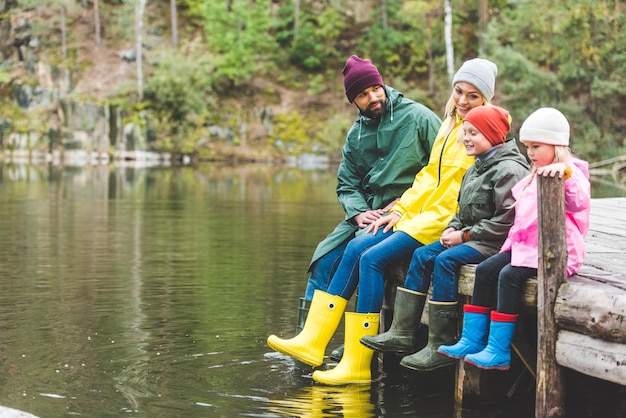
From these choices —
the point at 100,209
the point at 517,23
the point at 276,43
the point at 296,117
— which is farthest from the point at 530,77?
the point at 100,209

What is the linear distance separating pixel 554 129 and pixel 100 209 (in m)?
15.8

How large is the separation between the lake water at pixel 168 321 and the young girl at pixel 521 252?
56 cm

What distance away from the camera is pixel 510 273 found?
5.04 metres

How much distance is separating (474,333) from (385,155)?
1.89m

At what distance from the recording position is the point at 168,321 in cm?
824

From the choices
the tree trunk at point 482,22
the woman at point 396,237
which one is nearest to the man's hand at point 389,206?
the woman at point 396,237

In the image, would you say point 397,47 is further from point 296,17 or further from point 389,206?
point 389,206

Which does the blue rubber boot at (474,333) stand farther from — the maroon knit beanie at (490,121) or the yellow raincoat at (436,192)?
the maroon knit beanie at (490,121)

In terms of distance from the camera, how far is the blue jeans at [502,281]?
16.5 ft

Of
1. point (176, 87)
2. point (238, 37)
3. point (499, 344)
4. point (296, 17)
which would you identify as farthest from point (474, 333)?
point (296, 17)

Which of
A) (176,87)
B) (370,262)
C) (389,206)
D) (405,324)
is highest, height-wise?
(176,87)

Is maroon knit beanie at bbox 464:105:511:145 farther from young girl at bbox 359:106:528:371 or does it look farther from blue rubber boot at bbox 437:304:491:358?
blue rubber boot at bbox 437:304:491:358

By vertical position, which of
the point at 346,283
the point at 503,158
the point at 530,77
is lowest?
the point at 346,283

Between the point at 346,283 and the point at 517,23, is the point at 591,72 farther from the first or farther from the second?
the point at 346,283
